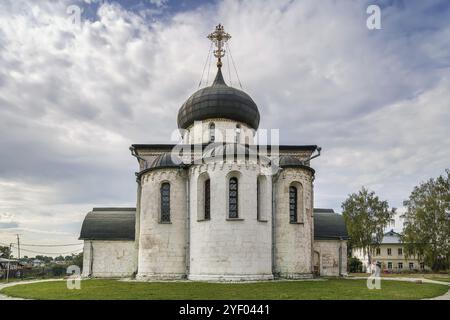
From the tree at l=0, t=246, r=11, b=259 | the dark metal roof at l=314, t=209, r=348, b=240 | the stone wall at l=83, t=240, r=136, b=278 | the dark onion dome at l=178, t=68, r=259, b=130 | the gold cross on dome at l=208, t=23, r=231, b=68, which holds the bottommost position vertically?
the tree at l=0, t=246, r=11, b=259

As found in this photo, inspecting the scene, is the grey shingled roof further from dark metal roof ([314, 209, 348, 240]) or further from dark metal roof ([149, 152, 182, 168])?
dark metal roof ([149, 152, 182, 168])

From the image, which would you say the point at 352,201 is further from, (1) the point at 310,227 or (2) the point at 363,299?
(2) the point at 363,299

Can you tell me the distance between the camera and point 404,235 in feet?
136

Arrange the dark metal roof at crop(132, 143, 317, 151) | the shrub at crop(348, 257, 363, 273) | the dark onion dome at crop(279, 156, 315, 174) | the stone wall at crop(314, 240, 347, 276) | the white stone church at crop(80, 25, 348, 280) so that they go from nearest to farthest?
the white stone church at crop(80, 25, 348, 280), the dark onion dome at crop(279, 156, 315, 174), the stone wall at crop(314, 240, 347, 276), the dark metal roof at crop(132, 143, 317, 151), the shrub at crop(348, 257, 363, 273)

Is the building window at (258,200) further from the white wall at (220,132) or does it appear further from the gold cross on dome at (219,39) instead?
the gold cross on dome at (219,39)

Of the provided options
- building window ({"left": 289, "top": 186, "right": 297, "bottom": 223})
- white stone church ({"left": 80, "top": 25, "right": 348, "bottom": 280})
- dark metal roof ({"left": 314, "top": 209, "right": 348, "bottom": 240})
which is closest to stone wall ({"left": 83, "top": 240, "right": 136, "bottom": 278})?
white stone church ({"left": 80, "top": 25, "right": 348, "bottom": 280})

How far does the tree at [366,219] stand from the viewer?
1679 inches

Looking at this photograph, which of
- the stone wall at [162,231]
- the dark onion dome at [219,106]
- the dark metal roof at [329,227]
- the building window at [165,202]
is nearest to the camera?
the stone wall at [162,231]

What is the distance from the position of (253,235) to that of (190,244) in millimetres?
3678

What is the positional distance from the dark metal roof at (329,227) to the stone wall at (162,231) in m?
10.1

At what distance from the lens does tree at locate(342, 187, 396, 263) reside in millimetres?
42656

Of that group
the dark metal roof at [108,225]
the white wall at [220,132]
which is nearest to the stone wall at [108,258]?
the dark metal roof at [108,225]

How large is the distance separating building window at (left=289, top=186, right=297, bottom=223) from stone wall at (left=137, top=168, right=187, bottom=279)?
6.16 m

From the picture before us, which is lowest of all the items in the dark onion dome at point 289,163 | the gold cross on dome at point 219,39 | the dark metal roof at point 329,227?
the dark metal roof at point 329,227
